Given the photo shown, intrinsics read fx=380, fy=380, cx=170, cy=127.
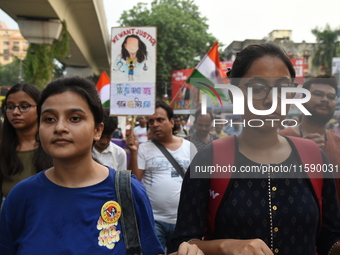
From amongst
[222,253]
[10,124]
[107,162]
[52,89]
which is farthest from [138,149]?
[222,253]

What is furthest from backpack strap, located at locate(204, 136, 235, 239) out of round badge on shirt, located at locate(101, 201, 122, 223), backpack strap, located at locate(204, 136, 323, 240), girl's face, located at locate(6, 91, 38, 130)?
girl's face, located at locate(6, 91, 38, 130)

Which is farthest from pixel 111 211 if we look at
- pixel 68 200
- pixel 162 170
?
pixel 162 170

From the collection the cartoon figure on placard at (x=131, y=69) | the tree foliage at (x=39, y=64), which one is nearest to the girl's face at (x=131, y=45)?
the cartoon figure on placard at (x=131, y=69)

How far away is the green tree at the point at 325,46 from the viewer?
32875 millimetres

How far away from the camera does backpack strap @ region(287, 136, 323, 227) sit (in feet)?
4.98

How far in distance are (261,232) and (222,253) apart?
19 centimetres

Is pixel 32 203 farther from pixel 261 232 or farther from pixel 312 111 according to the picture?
pixel 312 111

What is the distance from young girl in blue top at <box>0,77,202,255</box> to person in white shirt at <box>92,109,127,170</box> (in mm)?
2207

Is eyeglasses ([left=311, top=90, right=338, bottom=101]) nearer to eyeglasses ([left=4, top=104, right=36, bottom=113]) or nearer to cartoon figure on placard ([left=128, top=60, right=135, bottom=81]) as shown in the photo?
eyeglasses ([left=4, top=104, right=36, bottom=113])

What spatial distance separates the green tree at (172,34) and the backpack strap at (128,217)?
26.2 meters

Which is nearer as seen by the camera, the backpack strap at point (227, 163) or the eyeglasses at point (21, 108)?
the backpack strap at point (227, 163)

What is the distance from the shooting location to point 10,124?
2898 mm

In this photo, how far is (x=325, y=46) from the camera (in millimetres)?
33969

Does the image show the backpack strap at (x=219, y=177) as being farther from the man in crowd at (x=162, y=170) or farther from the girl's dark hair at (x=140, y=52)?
the girl's dark hair at (x=140, y=52)
